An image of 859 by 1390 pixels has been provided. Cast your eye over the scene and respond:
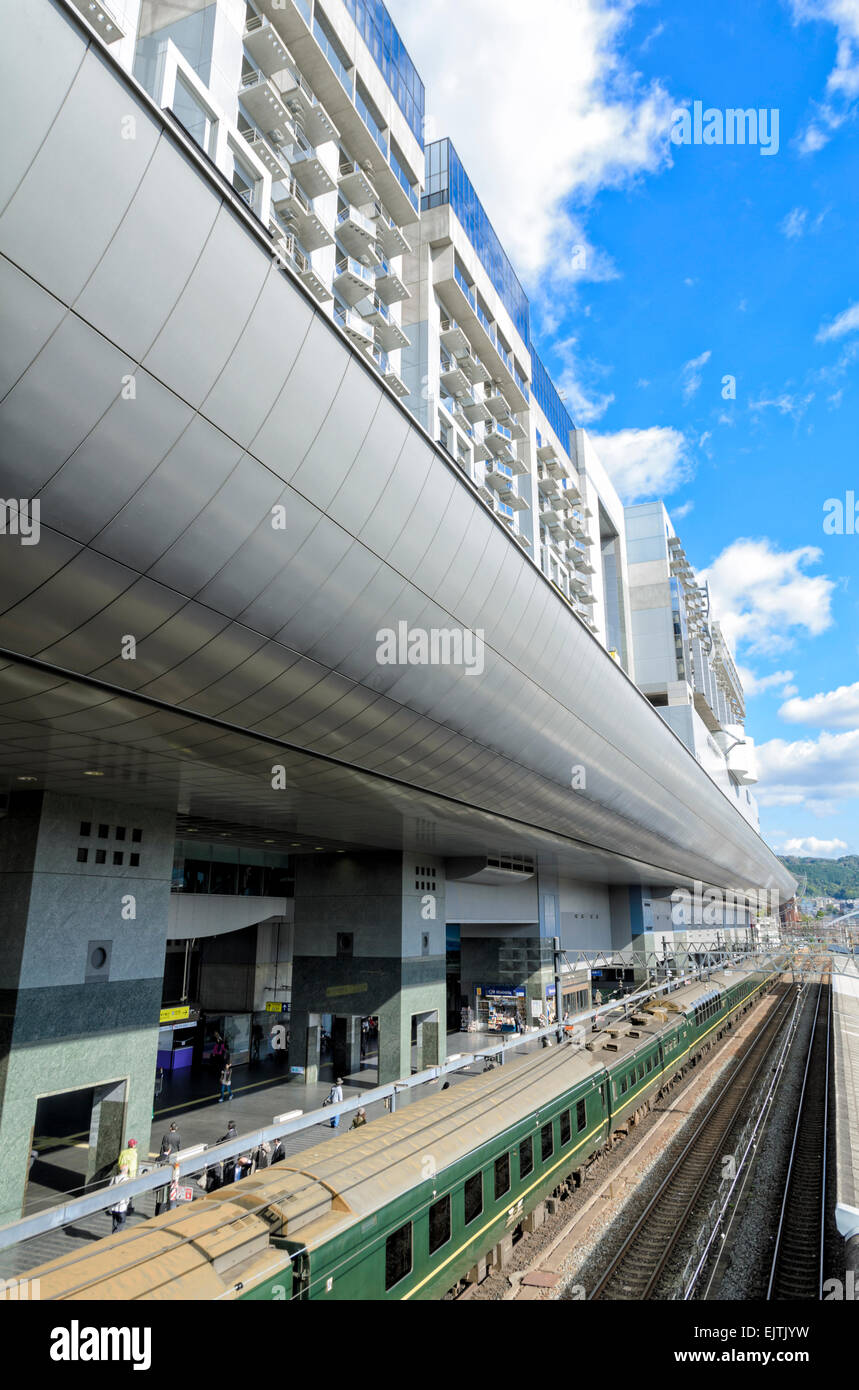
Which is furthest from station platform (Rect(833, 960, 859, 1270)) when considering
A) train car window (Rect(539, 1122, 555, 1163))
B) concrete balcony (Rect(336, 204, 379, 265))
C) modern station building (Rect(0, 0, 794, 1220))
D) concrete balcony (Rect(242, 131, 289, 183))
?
concrete balcony (Rect(336, 204, 379, 265))

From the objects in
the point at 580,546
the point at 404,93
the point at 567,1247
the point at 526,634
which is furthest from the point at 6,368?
the point at 580,546

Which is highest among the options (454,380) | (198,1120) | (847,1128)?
(454,380)

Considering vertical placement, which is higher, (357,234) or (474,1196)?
(357,234)

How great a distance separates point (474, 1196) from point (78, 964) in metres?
7.88

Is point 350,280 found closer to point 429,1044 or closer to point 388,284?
point 388,284

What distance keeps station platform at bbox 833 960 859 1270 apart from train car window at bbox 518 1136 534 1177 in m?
4.57

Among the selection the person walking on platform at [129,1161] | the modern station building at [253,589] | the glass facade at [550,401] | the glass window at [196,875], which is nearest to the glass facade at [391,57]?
the modern station building at [253,589]

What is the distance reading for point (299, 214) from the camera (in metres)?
18.8

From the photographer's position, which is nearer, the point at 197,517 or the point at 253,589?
the point at 197,517

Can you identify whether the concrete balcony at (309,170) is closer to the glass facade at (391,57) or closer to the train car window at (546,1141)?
the glass facade at (391,57)

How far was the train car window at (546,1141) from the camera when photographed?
1259cm

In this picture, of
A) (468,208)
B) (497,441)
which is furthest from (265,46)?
(497,441)
